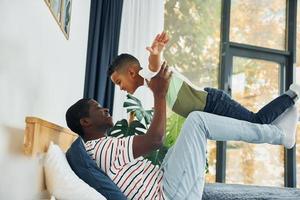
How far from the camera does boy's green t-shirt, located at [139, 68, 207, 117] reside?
191 cm

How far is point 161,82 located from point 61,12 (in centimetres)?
75

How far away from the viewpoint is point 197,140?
64.7 inches

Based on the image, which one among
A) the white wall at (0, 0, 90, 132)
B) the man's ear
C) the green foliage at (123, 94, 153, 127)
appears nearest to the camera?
the white wall at (0, 0, 90, 132)

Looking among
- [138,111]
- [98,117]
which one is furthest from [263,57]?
[98,117]

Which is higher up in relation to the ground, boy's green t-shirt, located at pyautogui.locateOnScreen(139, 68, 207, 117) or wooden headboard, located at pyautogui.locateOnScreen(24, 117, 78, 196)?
boy's green t-shirt, located at pyautogui.locateOnScreen(139, 68, 207, 117)

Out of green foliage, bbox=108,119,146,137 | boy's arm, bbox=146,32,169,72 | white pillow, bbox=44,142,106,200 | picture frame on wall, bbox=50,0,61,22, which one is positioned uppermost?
picture frame on wall, bbox=50,0,61,22

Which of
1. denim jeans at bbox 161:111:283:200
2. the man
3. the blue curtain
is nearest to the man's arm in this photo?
the man

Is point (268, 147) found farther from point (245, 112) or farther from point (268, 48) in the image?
point (245, 112)

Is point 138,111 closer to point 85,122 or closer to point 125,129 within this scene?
point 125,129

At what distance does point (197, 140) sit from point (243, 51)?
8.96 ft

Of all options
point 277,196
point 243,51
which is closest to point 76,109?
point 277,196

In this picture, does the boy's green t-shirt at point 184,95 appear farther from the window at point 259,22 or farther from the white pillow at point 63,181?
the window at point 259,22

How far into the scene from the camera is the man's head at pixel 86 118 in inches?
70.1

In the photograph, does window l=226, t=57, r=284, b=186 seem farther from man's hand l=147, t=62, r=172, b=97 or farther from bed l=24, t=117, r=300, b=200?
man's hand l=147, t=62, r=172, b=97
